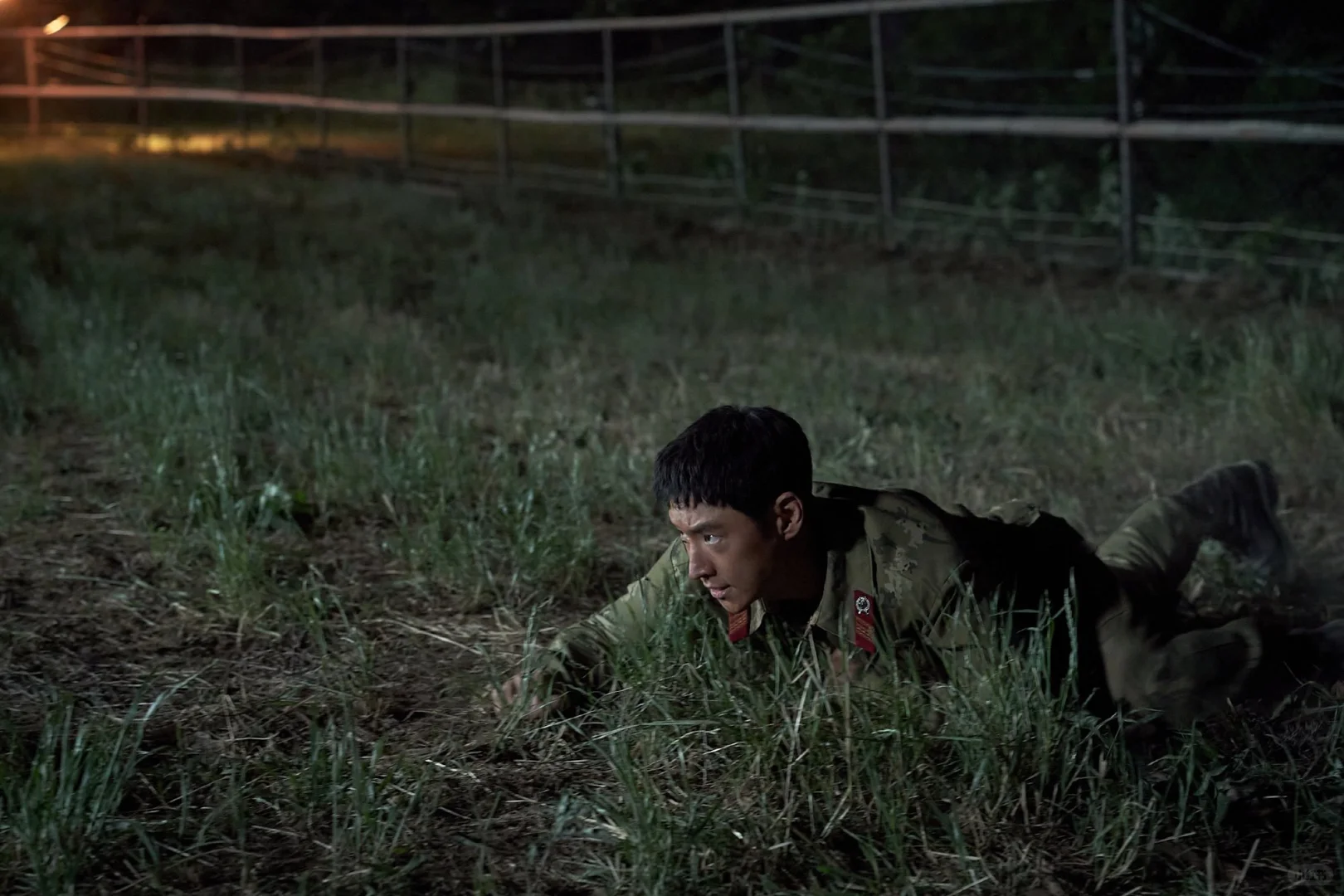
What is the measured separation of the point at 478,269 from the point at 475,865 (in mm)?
6293

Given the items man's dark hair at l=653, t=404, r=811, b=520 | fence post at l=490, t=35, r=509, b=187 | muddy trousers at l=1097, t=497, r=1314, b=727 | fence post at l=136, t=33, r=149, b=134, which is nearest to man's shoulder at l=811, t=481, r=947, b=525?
man's dark hair at l=653, t=404, r=811, b=520

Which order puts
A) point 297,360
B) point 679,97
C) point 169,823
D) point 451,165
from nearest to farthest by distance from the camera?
point 169,823, point 297,360, point 451,165, point 679,97

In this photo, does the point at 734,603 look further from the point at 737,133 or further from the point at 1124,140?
the point at 737,133

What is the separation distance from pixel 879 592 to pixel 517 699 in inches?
26.5

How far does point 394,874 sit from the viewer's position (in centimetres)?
251

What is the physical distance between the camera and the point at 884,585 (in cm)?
301

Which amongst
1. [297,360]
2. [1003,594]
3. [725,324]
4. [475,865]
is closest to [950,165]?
[725,324]

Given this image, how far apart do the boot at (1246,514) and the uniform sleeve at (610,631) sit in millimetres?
1483

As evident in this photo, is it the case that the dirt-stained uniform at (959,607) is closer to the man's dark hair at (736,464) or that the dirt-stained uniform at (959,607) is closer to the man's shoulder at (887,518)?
the man's shoulder at (887,518)

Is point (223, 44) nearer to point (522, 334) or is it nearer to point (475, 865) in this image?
point (522, 334)

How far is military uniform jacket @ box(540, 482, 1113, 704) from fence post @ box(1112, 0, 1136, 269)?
207 inches

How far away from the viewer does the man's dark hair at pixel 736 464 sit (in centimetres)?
295

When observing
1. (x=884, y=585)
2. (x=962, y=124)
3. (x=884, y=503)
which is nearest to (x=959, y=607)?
(x=884, y=585)

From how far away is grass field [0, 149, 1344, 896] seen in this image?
2.60m
